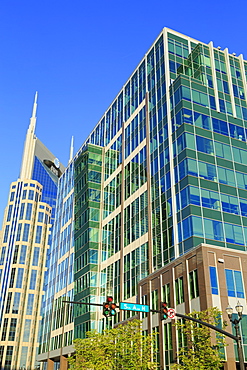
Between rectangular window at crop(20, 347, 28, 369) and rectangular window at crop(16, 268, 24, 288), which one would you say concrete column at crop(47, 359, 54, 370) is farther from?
rectangular window at crop(16, 268, 24, 288)

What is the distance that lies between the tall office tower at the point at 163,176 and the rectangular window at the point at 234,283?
95 millimetres

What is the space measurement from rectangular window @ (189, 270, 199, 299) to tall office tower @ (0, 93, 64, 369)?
119274mm

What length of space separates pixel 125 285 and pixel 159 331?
42.9 ft

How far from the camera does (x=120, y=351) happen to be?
36.8 meters

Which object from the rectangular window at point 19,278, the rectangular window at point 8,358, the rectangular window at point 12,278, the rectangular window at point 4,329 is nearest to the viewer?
the rectangular window at point 8,358

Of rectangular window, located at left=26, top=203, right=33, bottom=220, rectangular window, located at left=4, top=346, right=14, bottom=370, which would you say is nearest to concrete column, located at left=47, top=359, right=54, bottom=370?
rectangular window, located at left=4, top=346, right=14, bottom=370

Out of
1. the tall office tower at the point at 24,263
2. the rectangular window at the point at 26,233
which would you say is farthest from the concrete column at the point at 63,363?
the rectangular window at the point at 26,233

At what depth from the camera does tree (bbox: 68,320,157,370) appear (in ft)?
116

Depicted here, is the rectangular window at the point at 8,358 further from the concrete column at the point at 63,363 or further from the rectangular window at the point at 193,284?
the rectangular window at the point at 193,284

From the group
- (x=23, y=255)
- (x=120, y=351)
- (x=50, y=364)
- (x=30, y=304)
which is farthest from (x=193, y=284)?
(x=23, y=255)

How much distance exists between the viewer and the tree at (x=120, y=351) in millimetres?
35438

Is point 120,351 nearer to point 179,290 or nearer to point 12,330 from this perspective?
point 179,290

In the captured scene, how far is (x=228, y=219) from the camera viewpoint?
40.5 m

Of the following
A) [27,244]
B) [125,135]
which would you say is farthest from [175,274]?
[27,244]
